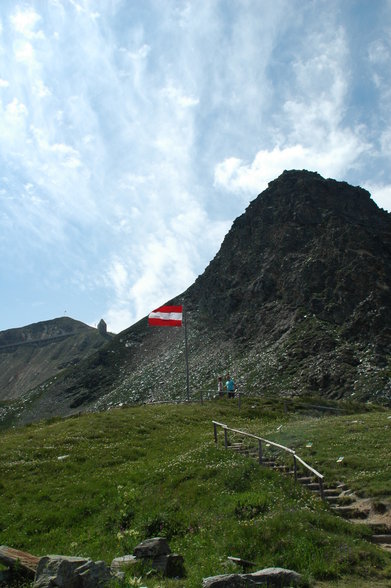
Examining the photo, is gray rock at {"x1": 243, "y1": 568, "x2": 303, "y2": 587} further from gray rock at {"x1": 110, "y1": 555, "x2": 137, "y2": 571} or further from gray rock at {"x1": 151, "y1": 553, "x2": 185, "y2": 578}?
gray rock at {"x1": 110, "y1": 555, "x2": 137, "y2": 571}

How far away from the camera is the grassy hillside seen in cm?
1141

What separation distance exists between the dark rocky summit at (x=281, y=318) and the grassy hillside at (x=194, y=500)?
115ft

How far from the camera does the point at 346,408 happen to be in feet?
145

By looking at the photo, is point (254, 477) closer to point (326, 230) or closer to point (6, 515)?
point (6, 515)

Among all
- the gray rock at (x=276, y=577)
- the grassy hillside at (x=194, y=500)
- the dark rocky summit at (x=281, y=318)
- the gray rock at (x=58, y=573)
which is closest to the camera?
the gray rock at (x=58, y=573)

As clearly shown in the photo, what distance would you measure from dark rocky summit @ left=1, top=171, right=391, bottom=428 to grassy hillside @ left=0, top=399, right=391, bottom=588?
3519 centimetres

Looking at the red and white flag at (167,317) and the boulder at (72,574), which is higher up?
the red and white flag at (167,317)

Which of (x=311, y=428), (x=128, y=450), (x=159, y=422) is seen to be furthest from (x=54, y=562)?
(x=159, y=422)

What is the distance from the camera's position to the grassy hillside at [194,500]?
37.4 ft

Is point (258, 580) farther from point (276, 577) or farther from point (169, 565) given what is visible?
point (169, 565)

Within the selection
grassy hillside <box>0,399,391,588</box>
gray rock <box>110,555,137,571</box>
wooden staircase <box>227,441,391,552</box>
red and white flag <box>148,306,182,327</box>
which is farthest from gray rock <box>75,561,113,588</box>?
red and white flag <box>148,306,182,327</box>

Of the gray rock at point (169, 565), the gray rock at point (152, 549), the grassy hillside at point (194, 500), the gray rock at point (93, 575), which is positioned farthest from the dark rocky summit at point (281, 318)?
the gray rock at point (93, 575)

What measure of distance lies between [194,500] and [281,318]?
76.9m

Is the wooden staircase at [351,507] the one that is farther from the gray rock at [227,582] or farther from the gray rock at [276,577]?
the gray rock at [227,582]
